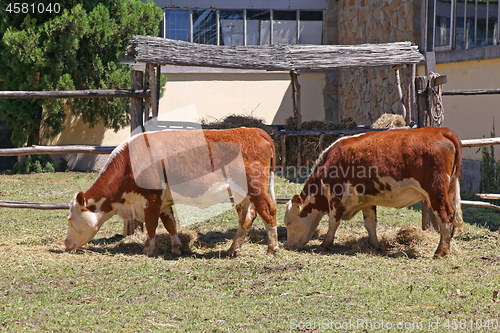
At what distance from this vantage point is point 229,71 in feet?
55.7

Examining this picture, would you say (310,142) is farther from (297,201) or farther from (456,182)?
(456,182)

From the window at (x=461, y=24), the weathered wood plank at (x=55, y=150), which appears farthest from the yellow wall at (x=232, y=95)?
the weathered wood plank at (x=55, y=150)

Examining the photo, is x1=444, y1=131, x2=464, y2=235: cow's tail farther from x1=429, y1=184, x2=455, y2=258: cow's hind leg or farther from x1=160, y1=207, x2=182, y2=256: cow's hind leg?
x1=160, y1=207, x2=182, y2=256: cow's hind leg

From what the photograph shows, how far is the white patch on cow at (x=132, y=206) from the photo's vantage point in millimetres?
6309

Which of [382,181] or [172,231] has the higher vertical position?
[382,181]

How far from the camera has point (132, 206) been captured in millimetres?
6375

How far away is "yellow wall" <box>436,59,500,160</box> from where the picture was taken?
10.2 m

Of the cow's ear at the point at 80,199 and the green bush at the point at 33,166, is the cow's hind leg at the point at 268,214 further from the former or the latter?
the green bush at the point at 33,166

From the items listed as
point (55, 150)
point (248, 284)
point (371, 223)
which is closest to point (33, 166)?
point (55, 150)

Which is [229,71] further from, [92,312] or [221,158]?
[92,312]

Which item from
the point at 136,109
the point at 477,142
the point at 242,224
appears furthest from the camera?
the point at 136,109

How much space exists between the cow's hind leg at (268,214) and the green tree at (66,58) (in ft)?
28.9

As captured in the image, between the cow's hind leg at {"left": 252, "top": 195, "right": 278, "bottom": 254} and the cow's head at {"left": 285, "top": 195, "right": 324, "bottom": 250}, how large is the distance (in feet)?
1.56

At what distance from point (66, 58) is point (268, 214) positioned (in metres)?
9.51
